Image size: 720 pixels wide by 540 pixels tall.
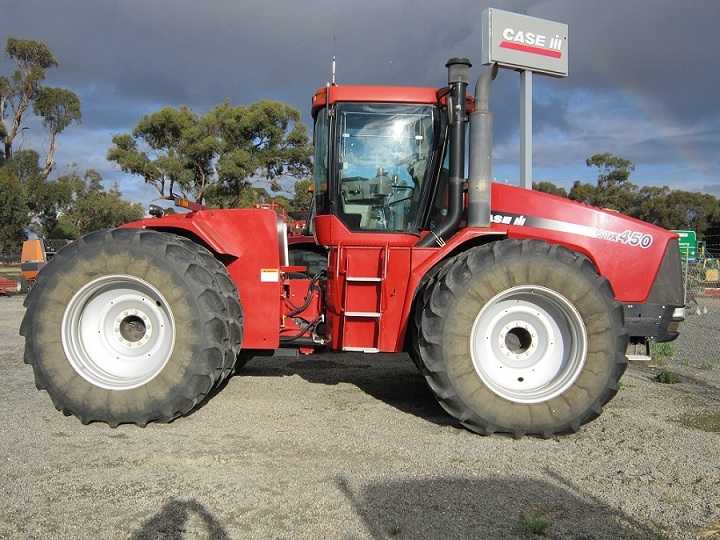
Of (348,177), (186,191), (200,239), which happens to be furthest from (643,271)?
(186,191)

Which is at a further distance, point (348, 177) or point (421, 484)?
point (348, 177)

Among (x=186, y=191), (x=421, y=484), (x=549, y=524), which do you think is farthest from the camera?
(x=186, y=191)

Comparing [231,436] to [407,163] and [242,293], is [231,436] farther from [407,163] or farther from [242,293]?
[407,163]

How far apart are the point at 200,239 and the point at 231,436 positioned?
175 centimetres

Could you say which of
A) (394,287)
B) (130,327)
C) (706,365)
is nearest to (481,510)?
(394,287)

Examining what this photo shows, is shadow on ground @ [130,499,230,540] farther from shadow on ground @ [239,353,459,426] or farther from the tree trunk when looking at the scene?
the tree trunk

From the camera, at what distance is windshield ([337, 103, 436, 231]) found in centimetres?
504

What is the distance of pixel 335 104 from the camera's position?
5.07 metres

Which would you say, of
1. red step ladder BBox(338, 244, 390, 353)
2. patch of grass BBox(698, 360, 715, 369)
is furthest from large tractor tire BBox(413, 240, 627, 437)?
patch of grass BBox(698, 360, 715, 369)

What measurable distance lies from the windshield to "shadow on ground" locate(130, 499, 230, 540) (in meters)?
2.80

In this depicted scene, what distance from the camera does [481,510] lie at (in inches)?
121

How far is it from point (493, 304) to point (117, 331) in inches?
124

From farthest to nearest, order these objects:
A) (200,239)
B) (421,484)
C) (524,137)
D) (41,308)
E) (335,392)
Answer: (524,137) → (335,392) → (200,239) → (41,308) → (421,484)

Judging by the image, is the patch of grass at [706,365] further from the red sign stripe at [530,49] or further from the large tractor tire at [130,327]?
the red sign stripe at [530,49]
